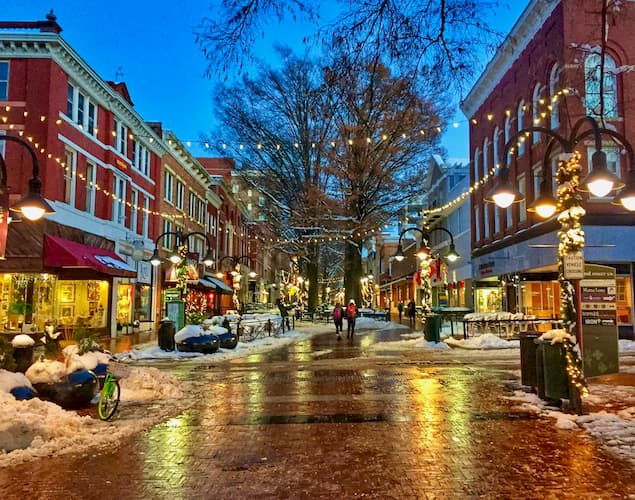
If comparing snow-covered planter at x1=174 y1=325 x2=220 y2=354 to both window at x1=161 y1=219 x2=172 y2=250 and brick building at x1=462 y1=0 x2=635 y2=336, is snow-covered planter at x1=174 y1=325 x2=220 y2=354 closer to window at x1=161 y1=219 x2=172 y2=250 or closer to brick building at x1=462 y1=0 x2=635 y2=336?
brick building at x1=462 y1=0 x2=635 y2=336

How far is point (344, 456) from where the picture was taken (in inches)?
249

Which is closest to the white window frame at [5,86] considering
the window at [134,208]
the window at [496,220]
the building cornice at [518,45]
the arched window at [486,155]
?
the window at [134,208]

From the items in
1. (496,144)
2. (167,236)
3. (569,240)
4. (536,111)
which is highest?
(496,144)

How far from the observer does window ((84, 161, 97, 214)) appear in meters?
25.4

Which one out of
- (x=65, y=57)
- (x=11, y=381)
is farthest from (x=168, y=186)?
(x=11, y=381)

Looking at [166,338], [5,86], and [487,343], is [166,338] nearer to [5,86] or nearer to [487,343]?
[487,343]

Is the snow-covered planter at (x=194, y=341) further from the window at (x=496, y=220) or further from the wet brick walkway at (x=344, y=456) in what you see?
the window at (x=496, y=220)

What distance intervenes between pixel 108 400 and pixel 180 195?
34379 mm

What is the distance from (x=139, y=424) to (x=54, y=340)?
278cm

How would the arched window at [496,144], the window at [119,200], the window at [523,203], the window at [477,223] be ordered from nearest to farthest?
the window at [119,200]
the window at [523,203]
the arched window at [496,144]
the window at [477,223]

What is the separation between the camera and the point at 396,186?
108 ft

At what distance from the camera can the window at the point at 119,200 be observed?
28.0 m

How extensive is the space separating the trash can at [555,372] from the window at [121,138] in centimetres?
2474

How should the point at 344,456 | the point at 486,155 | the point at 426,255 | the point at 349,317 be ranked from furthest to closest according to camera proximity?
the point at 486,155
the point at 349,317
the point at 426,255
the point at 344,456
